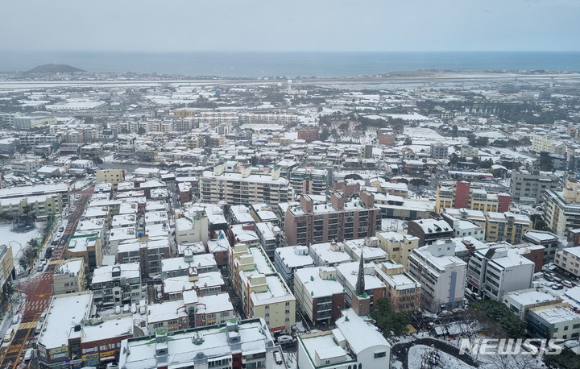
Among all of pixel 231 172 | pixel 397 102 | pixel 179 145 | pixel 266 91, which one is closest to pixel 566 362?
pixel 231 172

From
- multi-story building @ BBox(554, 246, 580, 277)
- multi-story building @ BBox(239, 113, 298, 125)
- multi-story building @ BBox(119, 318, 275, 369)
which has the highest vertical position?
multi-story building @ BBox(239, 113, 298, 125)

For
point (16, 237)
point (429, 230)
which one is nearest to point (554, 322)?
point (429, 230)

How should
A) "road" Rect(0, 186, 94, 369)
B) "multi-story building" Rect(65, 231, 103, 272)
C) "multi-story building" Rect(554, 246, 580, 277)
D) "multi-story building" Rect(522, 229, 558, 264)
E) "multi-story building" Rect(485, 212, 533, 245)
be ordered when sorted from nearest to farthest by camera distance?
"road" Rect(0, 186, 94, 369) → "multi-story building" Rect(65, 231, 103, 272) → "multi-story building" Rect(554, 246, 580, 277) → "multi-story building" Rect(522, 229, 558, 264) → "multi-story building" Rect(485, 212, 533, 245)

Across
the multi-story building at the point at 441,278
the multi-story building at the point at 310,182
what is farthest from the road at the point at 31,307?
the multi-story building at the point at 441,278

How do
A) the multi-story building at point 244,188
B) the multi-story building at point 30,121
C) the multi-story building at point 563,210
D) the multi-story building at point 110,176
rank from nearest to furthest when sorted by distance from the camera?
the multi-story building at point 563,210
the multi-story building at point 244,188
the multi-story building at point 110,176
the multi-story building at point 30,121

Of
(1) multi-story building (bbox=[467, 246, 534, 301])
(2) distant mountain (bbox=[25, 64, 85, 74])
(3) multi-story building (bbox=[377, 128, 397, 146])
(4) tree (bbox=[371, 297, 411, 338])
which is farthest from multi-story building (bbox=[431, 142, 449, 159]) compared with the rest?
(2) distant mountain (bbox=[25, 64, 85, 74])

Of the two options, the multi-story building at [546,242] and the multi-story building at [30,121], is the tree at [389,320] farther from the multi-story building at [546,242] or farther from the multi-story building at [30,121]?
the multi-story building at [30,121]

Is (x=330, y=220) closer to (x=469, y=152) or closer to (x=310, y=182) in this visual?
(x=310, y=182)

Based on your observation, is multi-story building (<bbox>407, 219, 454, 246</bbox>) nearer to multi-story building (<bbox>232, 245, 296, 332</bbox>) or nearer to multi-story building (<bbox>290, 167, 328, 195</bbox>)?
multi-story building (<bbox>232, 245, 296, 332</bbox>)
